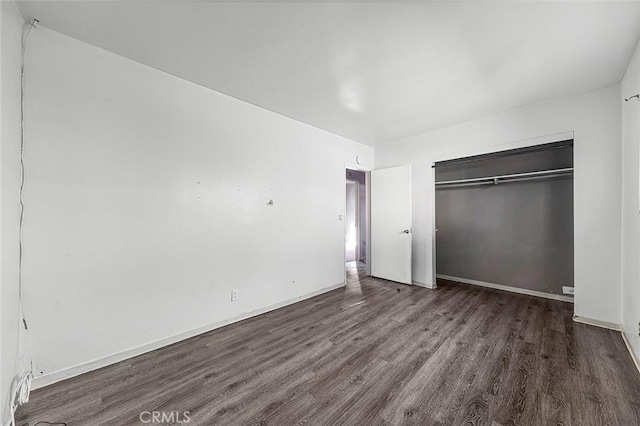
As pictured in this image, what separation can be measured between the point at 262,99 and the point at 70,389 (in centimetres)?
291

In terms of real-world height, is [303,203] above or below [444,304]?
above

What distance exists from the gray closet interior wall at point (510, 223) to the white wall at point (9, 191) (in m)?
4.49

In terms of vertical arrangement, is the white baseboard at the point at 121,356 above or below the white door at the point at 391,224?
below

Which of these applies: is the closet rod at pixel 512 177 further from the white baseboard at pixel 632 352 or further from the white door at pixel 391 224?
the white baseboard at pixel 632 352

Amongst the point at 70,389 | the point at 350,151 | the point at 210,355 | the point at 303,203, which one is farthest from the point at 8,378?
the point at 350,151

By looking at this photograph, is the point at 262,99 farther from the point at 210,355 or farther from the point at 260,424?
the point at 260,424

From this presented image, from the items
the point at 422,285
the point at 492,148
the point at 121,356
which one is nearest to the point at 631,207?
the point at 492,148

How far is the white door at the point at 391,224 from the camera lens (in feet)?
13.3

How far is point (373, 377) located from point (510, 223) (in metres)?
3.43

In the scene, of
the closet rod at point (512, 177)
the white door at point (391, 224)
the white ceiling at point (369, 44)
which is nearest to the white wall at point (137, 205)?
the white ceiling at point (369, 44)

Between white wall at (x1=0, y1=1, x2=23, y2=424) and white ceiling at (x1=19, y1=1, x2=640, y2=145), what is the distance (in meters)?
0.31

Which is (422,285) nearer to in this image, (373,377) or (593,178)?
(593,178)

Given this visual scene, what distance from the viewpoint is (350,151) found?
13.9ft

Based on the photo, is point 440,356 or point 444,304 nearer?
point 440,356
